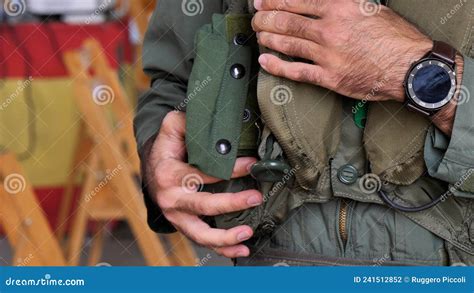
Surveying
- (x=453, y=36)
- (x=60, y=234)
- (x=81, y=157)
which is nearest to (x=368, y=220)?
(x=453, y=36)

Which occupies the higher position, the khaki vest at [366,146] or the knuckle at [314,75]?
the knuckle at [314,75]

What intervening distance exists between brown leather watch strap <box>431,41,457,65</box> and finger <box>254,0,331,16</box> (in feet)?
0.63

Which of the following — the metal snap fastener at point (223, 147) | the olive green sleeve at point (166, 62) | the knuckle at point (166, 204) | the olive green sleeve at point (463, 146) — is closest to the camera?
the olive green sleeve at point (463, 146)

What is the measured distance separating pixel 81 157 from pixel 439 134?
10.0 feet

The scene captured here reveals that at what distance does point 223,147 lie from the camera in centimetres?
151

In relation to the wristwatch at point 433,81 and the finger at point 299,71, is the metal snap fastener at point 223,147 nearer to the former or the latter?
the finger at point 299,71

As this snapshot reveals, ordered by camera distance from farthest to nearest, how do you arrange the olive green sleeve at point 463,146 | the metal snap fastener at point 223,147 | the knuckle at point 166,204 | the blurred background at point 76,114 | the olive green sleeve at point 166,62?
1. the blurred background at point 76,114
2. the olive green sleeve at point 166,62
3. the knuckle at point 166,204
4. the metal snap fastener at point 223,147
5. the olive green sleeve at point 463,146

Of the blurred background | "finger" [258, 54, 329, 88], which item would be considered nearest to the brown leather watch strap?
"finger" [258, 54, 329, 88]

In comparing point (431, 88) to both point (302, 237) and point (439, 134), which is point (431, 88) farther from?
point (302, 237)

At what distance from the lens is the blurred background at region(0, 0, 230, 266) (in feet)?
12.4

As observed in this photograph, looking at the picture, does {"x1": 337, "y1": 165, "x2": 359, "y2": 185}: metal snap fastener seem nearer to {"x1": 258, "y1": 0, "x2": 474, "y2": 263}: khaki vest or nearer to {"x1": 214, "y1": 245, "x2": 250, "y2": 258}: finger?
{"x1": 258, "y1": 0, "x2": 474, "y2": 263}: khaki vest

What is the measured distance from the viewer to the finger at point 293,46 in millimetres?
1389

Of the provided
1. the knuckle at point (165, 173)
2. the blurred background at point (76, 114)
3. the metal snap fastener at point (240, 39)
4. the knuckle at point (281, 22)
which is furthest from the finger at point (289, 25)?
the blurred background at point (76, 114)

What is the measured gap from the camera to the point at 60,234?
4.67 m
